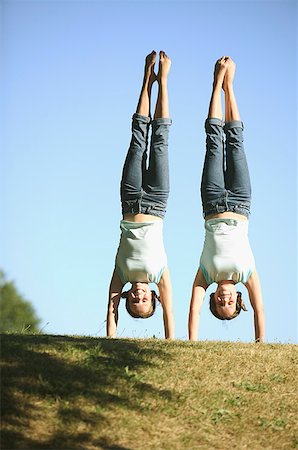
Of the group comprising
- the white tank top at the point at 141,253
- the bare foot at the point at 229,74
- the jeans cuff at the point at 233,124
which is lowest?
the white tank top at the point at 141,253

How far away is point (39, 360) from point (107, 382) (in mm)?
858

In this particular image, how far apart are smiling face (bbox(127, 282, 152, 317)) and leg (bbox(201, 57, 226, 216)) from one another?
1.54 metres

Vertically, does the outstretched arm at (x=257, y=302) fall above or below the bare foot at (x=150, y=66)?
below

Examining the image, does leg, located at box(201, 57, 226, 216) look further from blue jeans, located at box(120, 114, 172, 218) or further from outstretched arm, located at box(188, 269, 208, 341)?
outstretched arm, located at box(188, 269, 208, 341)

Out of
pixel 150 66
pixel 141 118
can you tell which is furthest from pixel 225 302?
pixel 150 66

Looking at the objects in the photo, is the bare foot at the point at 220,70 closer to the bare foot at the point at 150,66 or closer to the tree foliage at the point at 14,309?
the bare foot at the point at 150,66

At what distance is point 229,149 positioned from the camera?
11523 mm

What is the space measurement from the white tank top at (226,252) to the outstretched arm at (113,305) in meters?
1.23

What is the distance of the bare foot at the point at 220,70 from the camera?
1173 centimetres

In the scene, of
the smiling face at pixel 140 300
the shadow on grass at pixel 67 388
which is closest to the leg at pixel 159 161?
the smiling face at pixel 140 300

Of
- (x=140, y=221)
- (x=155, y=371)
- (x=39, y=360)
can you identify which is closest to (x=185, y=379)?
(x=155, y=371)

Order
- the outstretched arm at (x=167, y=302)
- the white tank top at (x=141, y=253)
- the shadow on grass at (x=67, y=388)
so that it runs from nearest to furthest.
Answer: the shadow on grass at (x=67, y=388), the outstretched arm at (x=167, y=302), the white tank top at (x=141, y=253)

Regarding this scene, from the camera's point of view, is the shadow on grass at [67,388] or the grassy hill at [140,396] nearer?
the shadow on grass at [67,388]

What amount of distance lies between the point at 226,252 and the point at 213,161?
1.37 meters
